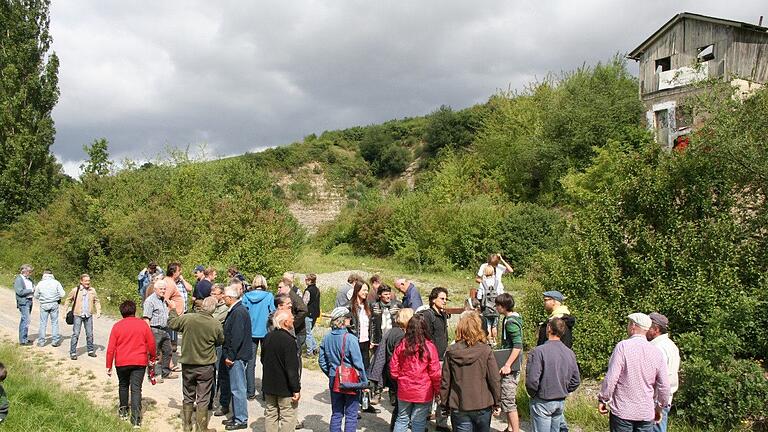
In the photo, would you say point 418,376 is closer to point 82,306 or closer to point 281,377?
point 281,377

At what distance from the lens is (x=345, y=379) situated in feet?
19.0

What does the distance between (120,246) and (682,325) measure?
18983mm

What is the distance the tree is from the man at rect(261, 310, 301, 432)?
30.2m

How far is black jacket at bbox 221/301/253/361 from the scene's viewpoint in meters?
6.93

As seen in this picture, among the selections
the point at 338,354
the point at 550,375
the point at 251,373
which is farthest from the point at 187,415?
the point at 550,375

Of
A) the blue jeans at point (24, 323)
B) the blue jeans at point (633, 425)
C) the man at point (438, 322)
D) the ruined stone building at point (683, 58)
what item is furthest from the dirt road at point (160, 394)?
the ruined stone building at point (683, 58)

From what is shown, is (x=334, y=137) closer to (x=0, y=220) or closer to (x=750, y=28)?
(x=0, y=220)

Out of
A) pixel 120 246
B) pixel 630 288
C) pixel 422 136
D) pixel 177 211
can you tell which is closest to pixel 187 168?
pixel 177 211

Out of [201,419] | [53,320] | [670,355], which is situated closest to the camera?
[670,355]

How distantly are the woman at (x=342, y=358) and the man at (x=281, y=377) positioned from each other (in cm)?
33

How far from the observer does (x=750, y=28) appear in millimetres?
22734

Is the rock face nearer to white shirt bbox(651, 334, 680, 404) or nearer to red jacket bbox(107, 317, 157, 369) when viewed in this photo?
red jacket bbox(107, 317, 157, 369)

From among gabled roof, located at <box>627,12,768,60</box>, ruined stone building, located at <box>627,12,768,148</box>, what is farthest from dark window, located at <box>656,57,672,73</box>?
gabled roof, located at <box>627,12,768,60</box>

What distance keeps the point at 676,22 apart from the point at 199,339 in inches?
1037
